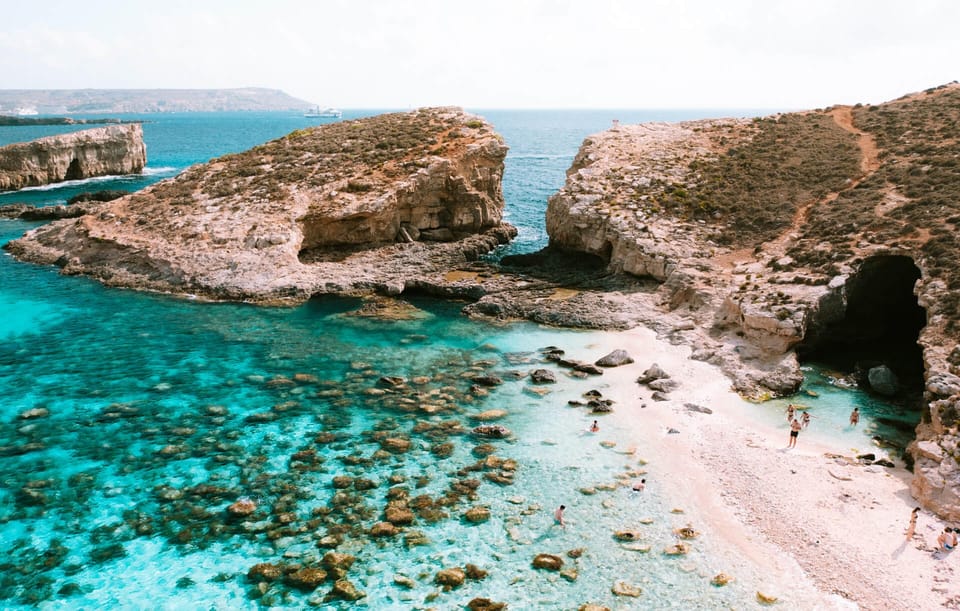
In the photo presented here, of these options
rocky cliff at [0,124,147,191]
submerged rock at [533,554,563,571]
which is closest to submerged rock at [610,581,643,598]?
submerged rock at [533,554,563,571]

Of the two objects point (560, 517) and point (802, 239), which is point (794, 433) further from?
point (802, 239)

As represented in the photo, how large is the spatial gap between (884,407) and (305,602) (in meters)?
30.5

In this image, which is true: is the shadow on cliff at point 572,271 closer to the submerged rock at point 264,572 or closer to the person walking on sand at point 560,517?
the person walking on sand at point 560,517

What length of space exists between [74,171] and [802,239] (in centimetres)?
11074

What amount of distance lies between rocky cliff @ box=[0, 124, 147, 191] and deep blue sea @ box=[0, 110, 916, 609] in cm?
6497

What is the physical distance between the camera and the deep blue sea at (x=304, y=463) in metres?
21.6

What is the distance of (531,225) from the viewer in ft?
241

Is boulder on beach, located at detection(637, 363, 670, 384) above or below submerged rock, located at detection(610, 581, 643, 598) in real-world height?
above

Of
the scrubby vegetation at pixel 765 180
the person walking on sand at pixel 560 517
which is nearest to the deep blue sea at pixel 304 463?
the person walking on sand at pixel 560 517

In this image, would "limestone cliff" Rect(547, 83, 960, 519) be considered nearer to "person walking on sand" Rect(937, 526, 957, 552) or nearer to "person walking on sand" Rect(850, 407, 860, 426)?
"person walking on sand" Rect(937, 526, 957, 552)

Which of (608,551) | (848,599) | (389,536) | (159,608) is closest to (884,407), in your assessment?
(848,599)

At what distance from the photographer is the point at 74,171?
104 meters

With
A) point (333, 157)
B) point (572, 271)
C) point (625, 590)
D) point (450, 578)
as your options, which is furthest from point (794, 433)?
point (333, 157)

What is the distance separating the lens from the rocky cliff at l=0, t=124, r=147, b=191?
94688 millimetres
